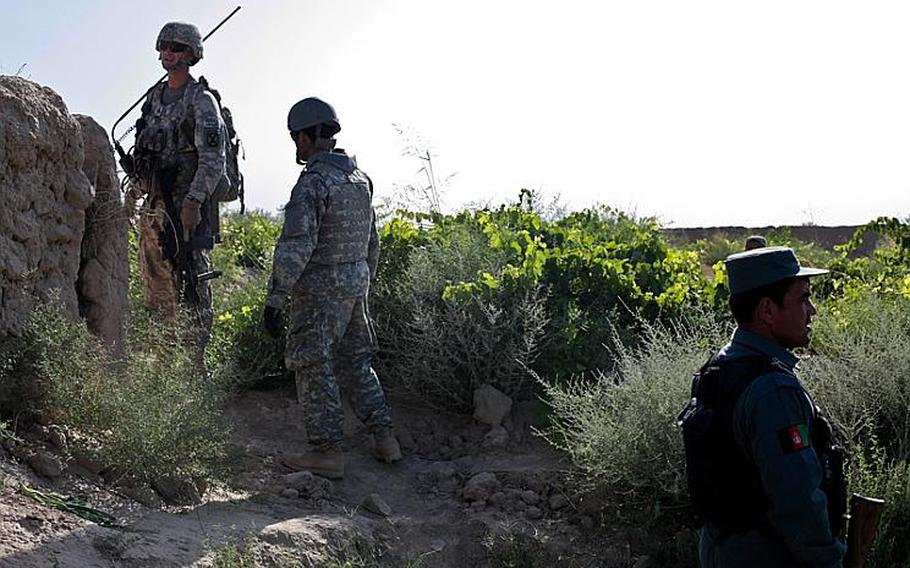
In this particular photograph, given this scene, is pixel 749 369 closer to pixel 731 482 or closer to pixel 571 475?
pixel 731 482

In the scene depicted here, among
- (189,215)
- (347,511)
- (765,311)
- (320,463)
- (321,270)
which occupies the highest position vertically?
(189,215)

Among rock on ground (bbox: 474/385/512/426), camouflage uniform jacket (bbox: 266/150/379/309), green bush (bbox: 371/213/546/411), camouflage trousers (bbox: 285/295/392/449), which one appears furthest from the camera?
green bush (bbox: 371/213/546/411)

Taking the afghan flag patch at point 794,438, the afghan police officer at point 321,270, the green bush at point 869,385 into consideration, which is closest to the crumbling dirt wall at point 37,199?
the afghan police officer at point 321,270

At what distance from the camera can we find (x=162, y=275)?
7410mm

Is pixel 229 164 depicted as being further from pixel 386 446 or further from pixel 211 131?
pixel 386 446

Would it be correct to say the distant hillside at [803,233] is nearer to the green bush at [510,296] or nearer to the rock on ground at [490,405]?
the green bush at [510,296]

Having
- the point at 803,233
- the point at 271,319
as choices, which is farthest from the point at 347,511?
the point at 803,233

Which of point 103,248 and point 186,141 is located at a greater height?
point 186,141

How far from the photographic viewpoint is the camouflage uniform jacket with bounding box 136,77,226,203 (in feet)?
23.4

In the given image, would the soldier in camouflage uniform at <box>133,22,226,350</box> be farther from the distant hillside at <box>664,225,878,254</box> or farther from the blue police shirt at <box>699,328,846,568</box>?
the distant hillside at <box>664,225,878,254</box>

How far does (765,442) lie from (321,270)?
3543mm

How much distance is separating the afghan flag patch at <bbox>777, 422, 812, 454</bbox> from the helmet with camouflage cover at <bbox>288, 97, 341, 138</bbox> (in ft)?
12.0

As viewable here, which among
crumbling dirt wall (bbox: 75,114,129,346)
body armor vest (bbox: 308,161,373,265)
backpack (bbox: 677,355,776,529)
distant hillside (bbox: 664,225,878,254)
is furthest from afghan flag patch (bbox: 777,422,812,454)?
distant hillside (bbox: 664,225,878,254)

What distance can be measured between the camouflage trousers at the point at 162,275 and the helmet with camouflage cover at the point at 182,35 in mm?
956
